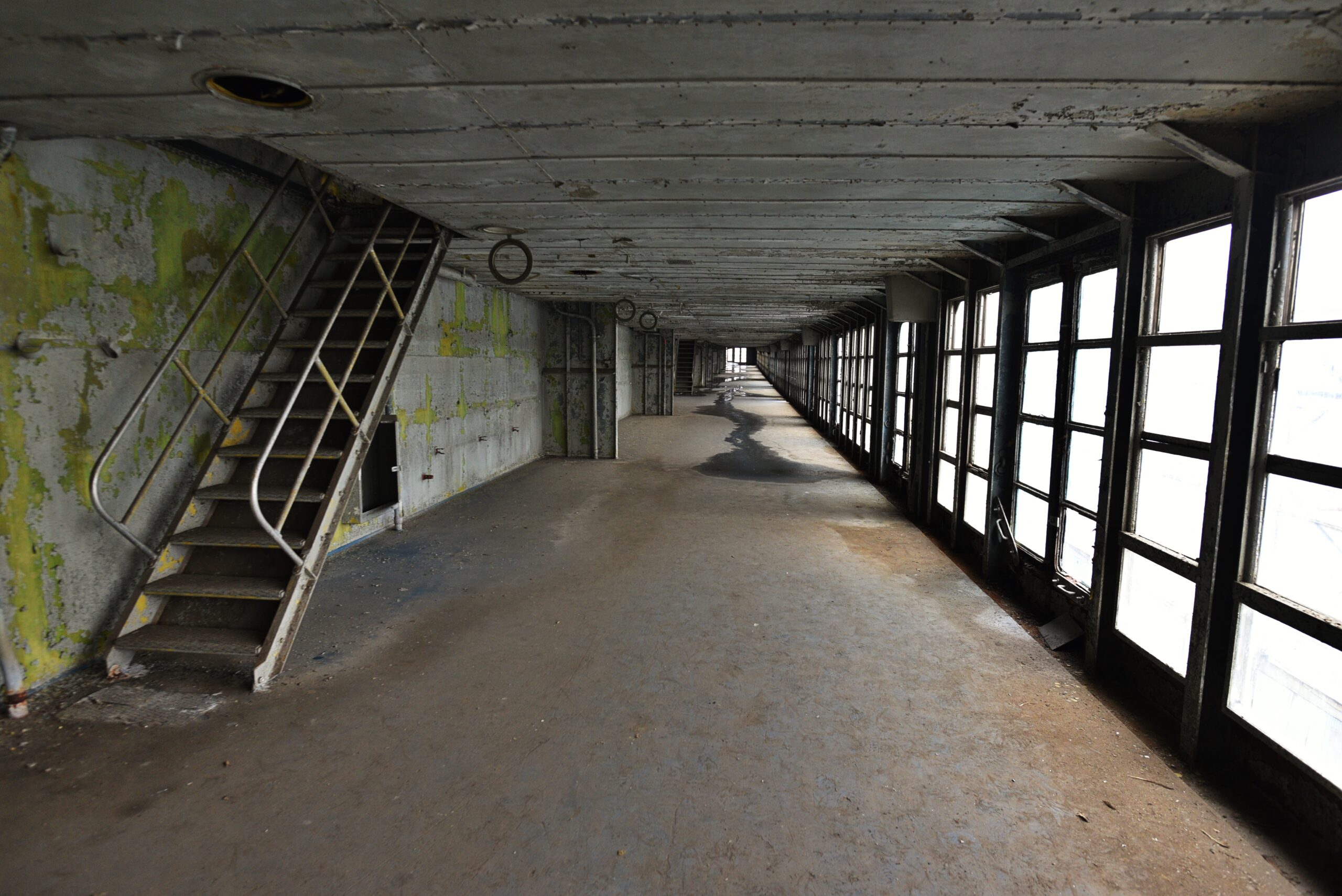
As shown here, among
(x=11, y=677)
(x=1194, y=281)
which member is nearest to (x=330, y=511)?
(x=11, y=677)

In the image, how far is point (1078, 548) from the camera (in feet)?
13.2

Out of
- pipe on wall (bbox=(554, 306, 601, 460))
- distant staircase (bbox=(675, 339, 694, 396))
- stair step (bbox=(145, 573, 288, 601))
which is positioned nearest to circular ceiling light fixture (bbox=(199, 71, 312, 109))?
stair step (bbox=(145, 573, 288, 601))

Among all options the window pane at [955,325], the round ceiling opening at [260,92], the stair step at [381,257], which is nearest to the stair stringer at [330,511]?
the stair step at [381,257]

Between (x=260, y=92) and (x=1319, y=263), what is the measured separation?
13.3 feet

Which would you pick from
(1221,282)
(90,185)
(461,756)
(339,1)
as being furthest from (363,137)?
(1221,282)

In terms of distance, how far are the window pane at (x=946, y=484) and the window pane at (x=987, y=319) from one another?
4.03 feet

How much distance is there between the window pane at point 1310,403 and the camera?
90.4 inches

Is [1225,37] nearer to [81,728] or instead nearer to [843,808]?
[843,808]

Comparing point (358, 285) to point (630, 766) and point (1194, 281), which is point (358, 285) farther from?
point (1194, 281)

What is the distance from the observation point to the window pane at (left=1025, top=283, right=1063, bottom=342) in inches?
173

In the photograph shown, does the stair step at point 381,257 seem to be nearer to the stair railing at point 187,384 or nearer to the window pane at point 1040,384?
the stair railing at point 187,384

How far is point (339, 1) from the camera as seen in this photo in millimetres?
1771

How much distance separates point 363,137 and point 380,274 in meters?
Result: 1.49

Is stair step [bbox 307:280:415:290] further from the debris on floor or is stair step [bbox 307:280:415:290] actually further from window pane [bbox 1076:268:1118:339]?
window pane [bbox 1076:268:1118:339]
